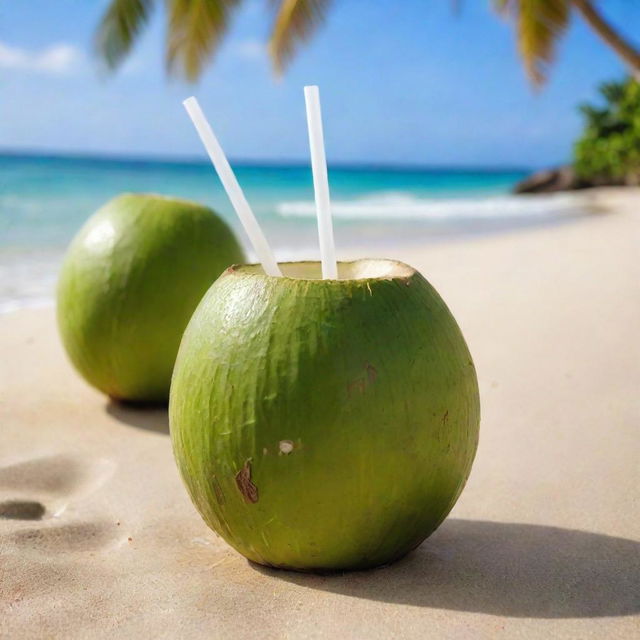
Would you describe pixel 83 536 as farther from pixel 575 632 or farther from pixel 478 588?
pixel 575 632

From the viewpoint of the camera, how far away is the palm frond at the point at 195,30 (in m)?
10.4

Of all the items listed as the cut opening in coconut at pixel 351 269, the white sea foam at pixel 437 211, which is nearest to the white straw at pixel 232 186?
the cut opening in coconut at pixel 351 269

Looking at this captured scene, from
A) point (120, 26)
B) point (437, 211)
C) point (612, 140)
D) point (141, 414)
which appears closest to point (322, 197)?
point (141, 414)

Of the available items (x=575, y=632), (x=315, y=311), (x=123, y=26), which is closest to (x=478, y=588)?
(x=575, y=632)

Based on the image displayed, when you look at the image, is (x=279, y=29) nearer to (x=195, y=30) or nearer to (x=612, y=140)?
(x=195, y=30)

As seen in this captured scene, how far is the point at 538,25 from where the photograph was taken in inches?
428

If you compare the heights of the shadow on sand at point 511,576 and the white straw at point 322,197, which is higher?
the white straw at point 322,197

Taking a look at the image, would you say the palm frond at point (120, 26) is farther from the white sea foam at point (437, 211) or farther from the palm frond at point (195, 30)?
the white sea foam at point (437, 211)

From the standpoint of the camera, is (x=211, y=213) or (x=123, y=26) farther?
(x=123, y=26)

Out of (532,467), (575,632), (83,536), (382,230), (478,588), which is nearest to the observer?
(575,632)

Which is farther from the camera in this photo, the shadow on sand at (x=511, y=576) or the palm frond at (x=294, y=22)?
the palm frond at (x=294, y=22)

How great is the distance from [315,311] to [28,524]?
3.87ft

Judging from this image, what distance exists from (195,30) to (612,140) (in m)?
24.7

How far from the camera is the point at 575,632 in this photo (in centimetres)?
198
